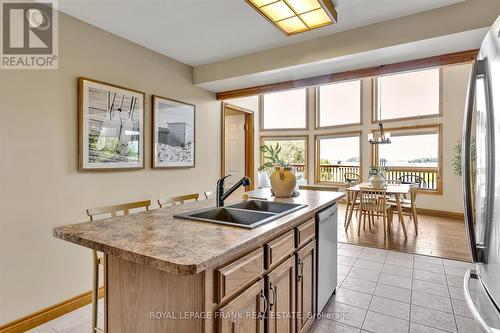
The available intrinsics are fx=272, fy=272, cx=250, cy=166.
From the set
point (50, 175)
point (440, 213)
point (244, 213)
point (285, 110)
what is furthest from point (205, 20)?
point (285, 110)

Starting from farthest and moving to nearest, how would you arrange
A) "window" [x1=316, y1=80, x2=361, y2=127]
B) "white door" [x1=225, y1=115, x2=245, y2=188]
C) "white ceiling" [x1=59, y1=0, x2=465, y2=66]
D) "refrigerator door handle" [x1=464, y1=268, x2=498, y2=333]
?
"window" [x1=316, y1=80, x2=361, y2=127] → "white door" [x1=225, y1=115, x2=245, y2=188] → "white ceiling" [x1=59, y1=0, x2=465, y2=66] → "refrigerator door handle" [x1=464, y1=268, x2=498, y2=333]

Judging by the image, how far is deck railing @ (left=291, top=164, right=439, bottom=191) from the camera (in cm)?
628

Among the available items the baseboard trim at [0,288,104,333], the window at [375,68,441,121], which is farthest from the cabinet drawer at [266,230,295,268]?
the window at [375,68,441,121]

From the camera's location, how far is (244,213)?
1.83 m

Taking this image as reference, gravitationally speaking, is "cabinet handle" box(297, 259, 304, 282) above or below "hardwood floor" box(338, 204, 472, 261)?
above

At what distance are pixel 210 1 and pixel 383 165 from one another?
20.6 ft

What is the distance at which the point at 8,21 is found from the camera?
2.00 metres

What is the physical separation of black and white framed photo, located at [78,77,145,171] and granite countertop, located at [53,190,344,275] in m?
1.15

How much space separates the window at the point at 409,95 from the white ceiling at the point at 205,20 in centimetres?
419

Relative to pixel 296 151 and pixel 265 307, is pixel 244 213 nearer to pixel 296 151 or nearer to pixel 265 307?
pixel 265 307

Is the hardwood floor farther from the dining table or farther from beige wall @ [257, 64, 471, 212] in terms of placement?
beige wall @ [257, 64, 471, 212]

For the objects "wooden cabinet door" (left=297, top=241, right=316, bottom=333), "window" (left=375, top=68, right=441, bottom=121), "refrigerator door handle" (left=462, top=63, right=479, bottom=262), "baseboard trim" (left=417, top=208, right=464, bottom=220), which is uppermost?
"window" (left=375, top=68, right=441, bottom=121)

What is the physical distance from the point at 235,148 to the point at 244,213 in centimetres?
318

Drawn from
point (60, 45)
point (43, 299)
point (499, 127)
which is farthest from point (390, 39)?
point (43, 299)
